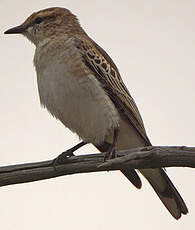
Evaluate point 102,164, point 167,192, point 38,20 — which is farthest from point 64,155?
point 38,20

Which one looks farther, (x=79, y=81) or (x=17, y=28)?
(x=17, y=28)

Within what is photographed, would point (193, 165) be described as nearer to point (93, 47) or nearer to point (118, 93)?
point (118, 93)

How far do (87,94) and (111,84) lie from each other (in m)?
0.45

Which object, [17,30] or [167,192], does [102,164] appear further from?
[17,30]

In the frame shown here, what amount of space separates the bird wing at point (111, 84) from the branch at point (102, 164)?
50.3 inches

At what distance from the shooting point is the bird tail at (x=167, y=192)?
5953 mm

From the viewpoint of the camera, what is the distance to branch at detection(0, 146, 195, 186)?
170 inches

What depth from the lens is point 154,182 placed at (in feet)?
21.2

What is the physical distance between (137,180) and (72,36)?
1.85 m

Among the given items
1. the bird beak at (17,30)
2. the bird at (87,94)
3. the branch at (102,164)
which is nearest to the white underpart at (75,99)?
the bird at (87,94)

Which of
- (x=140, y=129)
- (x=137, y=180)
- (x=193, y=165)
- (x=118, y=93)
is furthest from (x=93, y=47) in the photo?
(x=193, y=165)

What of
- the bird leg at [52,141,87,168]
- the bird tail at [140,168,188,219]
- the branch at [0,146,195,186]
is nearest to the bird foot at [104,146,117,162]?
the branch at [0,146,195,186]

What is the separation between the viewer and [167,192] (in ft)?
20.4

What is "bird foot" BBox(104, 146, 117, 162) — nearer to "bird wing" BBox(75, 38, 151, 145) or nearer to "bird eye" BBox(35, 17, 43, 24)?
"bird wing" BBox(75, 38, 151, 145)
